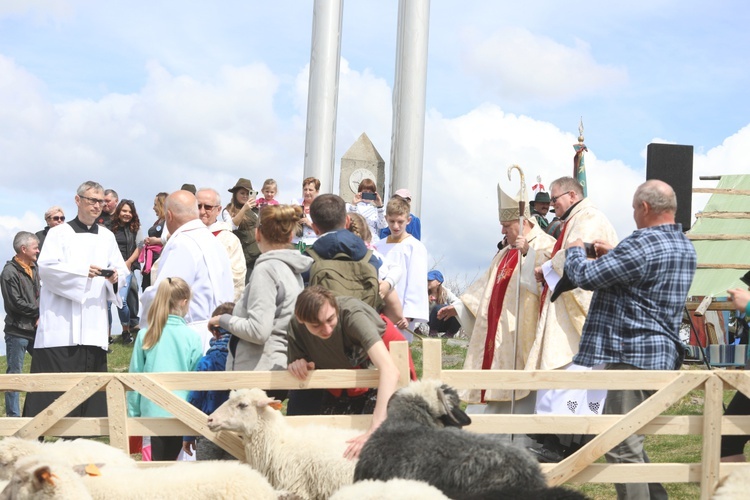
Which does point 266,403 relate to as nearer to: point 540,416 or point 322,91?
point 540,416

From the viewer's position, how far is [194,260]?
7852 millimetres

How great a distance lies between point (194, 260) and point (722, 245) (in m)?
13.1

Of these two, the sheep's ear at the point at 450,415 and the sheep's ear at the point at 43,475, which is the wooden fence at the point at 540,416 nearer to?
the sheep's ear at the point at 450,415

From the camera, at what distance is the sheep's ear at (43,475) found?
4.94 metres

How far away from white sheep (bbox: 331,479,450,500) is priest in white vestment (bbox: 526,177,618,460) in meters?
3.48

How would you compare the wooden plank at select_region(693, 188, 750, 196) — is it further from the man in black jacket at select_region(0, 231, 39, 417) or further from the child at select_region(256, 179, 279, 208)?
the man in black jacket at select_region(0, 231, 39, 417)

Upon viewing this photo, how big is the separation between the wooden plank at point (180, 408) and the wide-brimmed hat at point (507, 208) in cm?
334

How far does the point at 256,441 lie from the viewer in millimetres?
5824

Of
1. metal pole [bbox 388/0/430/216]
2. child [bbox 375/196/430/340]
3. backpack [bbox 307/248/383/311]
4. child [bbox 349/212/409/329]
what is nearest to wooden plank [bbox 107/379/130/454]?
backpack [bbox 307/248/383/311]

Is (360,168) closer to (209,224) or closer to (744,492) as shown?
(209,224)

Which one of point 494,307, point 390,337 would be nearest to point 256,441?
point 390,337

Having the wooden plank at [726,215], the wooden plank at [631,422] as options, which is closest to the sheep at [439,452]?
the wooden plank at [631,422]

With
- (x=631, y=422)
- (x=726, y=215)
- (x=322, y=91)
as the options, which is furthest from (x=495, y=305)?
(x=726, y=215)

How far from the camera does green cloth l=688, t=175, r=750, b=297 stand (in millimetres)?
17469
